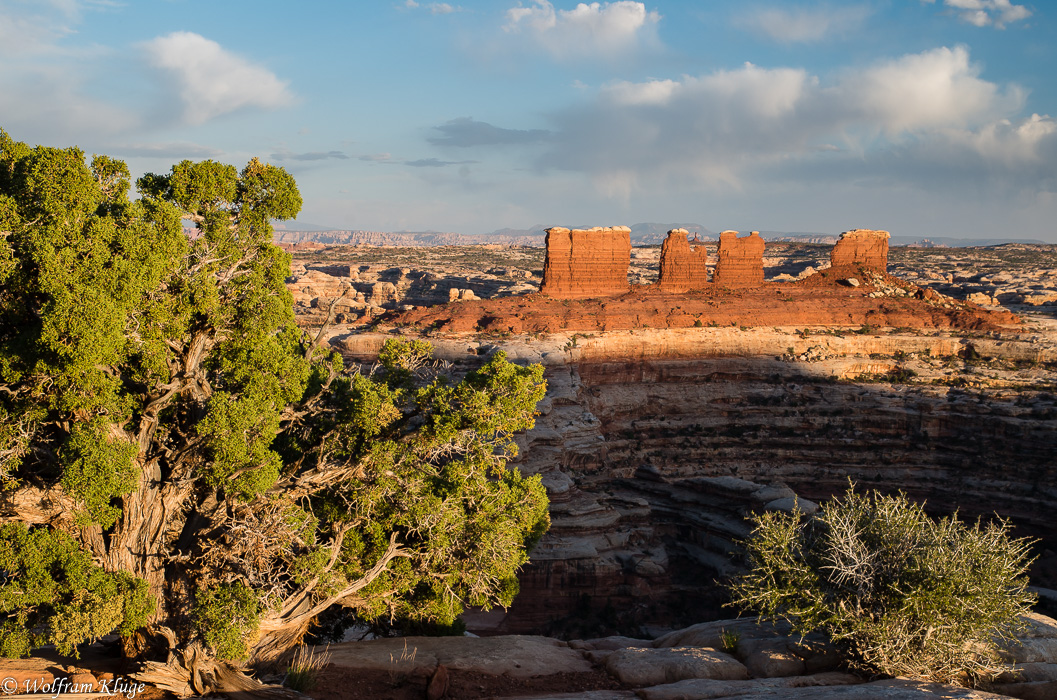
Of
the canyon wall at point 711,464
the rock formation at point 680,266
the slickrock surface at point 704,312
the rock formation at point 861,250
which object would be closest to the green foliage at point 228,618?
the canyon wall at point 711,464

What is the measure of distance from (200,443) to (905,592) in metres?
13.8

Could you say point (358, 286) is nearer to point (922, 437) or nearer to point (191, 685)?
point (922, 437)

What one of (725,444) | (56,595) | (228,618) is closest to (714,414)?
(725,444)

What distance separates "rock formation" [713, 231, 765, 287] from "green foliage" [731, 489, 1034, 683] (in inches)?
2093

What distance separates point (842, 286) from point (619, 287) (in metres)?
21.9

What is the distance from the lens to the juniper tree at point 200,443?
12.1m

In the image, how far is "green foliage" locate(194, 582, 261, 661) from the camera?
498 inches

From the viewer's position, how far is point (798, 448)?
152 ft

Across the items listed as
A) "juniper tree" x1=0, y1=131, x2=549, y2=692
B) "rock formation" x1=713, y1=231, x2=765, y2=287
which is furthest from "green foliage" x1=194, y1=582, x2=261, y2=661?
"rock formation" x1=713, y1=231, x2=765, y2=287

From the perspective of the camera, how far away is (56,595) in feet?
40.9

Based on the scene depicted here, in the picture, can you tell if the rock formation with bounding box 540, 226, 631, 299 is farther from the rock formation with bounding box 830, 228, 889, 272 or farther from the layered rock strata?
the rock formation with bounding box 830, 228, 889, 272

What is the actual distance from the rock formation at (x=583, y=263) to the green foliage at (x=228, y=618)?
5046 cm

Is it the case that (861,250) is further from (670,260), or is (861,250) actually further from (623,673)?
(623,673)

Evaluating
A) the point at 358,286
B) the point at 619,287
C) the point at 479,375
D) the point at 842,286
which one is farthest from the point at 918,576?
the point at 358,286
